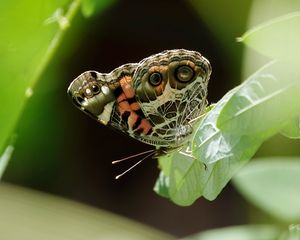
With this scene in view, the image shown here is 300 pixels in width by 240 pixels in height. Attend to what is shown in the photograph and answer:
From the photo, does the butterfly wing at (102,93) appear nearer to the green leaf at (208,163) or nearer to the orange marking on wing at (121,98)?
the orange marking on wing at (121,98)

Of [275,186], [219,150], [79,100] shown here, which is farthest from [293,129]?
[79,100]

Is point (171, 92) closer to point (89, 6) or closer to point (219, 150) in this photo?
point (89, 6)

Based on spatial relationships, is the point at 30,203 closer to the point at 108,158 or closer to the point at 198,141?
the point at 108,158

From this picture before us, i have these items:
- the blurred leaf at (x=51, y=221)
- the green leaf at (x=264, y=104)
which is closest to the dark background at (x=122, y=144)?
the blurred leaf at (x=51, y=221)

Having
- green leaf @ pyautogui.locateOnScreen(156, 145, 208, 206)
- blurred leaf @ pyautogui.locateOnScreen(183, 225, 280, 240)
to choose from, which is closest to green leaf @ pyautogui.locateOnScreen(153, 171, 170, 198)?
green leaf @ pyautogui.locateOnScreen(156, 145, 208, 206)

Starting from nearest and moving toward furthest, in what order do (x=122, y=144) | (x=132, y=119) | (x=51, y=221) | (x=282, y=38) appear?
(x=282, y=38)
(x=132, y=119)
(x=51, y=221)
(x=122, y=144)
